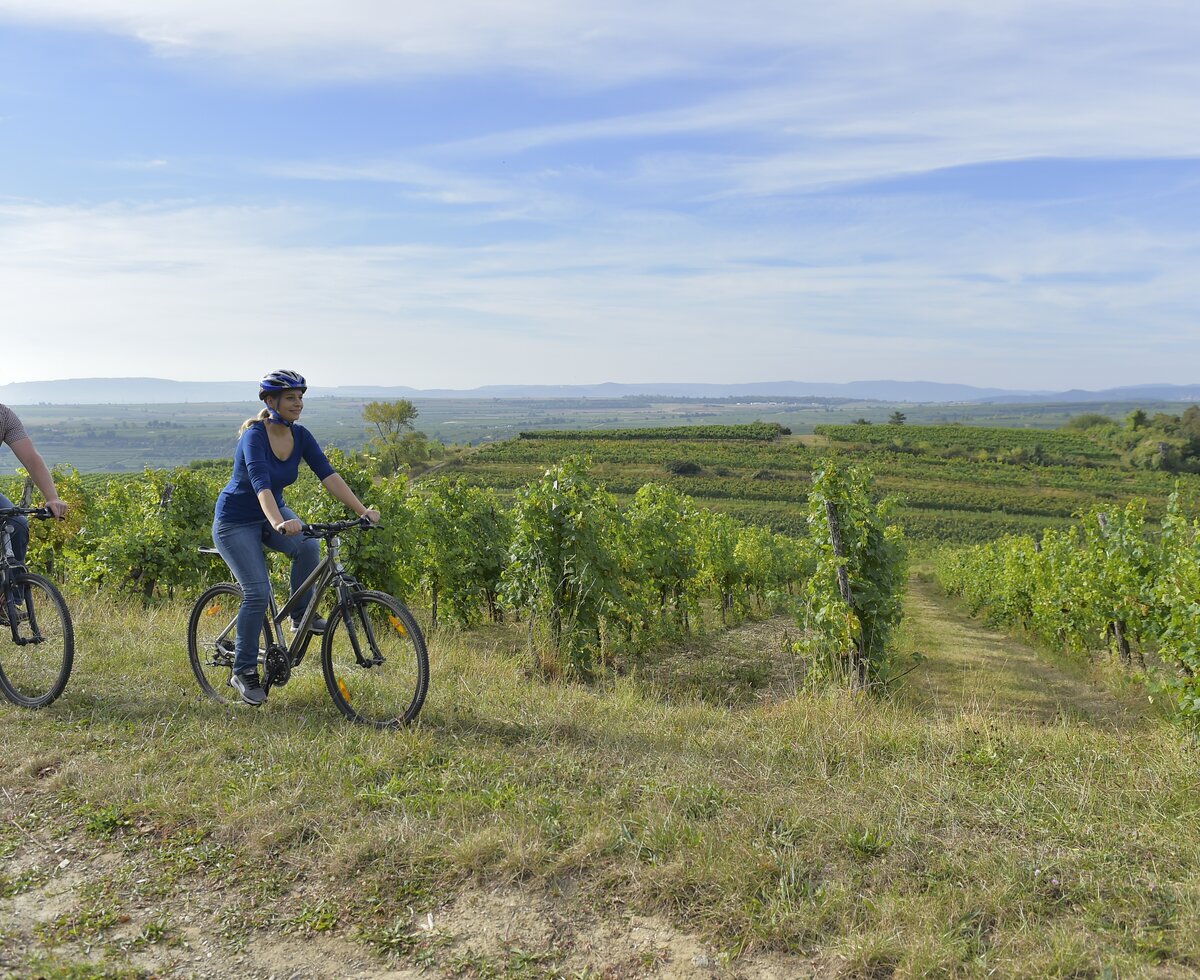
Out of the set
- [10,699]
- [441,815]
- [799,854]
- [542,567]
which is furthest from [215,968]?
[542,567]

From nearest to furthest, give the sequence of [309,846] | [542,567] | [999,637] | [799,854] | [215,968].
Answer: [215,968], [799,854], [309,846], [542,567], [999,637]

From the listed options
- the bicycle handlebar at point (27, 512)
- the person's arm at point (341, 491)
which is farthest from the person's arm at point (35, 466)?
the person's arm at point (341, 491)

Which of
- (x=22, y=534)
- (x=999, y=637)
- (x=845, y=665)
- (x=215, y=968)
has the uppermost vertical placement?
(x=22, y=534)

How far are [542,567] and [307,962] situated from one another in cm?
632

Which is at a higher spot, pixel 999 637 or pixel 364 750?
pixel 364 750

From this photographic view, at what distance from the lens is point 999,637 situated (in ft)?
72.3

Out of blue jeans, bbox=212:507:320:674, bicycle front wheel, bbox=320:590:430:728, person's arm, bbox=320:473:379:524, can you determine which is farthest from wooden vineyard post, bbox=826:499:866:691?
blue jeans, bbox=212:507:320:674

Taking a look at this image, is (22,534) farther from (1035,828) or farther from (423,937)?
(1035,828)

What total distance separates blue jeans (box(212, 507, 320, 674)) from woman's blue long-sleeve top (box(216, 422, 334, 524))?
7 centimetres

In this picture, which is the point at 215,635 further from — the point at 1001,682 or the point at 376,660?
the point at 1001,682

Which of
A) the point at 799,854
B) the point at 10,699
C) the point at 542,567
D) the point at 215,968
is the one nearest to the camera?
the point at 215,968

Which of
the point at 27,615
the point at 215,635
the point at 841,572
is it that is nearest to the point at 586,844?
the point at 215,635

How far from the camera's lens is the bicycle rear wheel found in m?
5.29

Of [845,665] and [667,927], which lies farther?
[845,665]
